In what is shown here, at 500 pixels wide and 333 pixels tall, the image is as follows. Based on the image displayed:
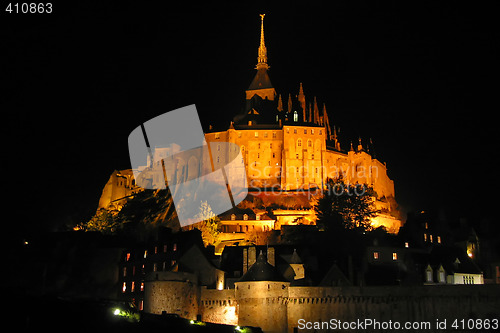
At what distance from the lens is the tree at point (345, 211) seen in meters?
69.9

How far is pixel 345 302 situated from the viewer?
48000 millimetres

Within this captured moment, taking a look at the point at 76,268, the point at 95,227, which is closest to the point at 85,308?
the point at 76,268

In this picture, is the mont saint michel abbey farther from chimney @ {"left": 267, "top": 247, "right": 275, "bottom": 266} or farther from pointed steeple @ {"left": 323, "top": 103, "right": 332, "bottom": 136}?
chimney @ {"left": 267, "top": 247, "right": 275, "bottom": 266}

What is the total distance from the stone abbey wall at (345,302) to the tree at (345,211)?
2033 cm

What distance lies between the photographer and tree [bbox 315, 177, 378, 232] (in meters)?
69.9

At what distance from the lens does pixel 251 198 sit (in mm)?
84875

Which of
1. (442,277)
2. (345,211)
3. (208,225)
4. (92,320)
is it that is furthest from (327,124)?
(92,320)

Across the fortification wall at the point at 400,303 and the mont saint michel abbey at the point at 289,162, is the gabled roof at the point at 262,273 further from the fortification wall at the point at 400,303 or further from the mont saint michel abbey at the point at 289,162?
the mont saint michel abbey at the point at 289,162

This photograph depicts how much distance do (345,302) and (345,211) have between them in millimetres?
26030

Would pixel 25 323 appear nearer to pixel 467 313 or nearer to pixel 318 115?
pixel 467 313

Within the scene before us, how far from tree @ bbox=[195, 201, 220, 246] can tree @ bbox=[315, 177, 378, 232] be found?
1339 cm

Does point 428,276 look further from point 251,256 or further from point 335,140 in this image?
point 335,140

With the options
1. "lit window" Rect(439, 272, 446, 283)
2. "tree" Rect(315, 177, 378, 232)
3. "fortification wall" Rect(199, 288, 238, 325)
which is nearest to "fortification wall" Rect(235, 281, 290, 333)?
"fortification wall" Rect(199, 288, 238, 325)


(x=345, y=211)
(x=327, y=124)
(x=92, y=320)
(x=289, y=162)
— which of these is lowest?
(x=92, y=320)
